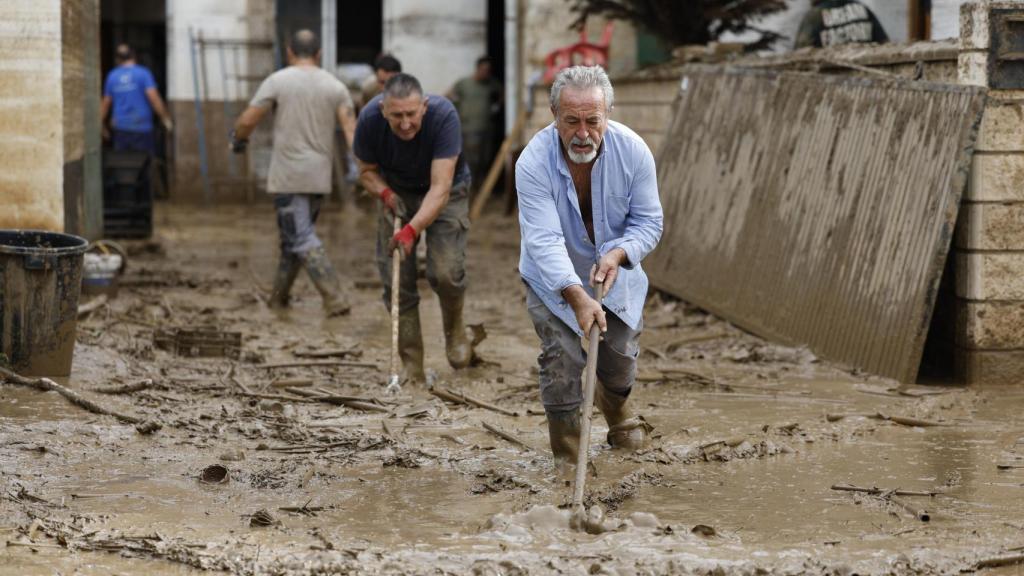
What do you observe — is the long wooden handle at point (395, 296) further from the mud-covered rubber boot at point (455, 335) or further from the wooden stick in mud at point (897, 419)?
the wooden stick in mud at point (897, 419)

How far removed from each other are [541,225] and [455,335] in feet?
10.4

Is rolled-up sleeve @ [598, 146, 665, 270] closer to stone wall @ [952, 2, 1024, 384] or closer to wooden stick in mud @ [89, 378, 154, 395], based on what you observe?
stone wall @ [952, 2, 1024, 384]

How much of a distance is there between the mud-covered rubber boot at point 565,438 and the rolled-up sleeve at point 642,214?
29.1 inches

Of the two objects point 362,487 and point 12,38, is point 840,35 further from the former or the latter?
point 362,487

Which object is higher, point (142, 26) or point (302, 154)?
point (142, 26)

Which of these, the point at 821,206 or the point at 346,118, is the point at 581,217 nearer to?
the point at 821,206

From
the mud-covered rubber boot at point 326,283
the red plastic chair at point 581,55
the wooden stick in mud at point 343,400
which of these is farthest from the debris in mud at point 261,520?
the red plastic chair at point 581,55

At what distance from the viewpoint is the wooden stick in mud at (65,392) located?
287 inches

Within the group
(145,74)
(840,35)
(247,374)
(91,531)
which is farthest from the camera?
(145,74)

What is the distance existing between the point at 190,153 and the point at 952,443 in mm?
16222

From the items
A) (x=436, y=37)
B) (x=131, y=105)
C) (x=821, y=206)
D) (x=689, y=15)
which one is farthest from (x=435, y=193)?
(x=436, y=37)

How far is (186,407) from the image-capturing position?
7.83 meters

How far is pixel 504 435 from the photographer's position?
718cm

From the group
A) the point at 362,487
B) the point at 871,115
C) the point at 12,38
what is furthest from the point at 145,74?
the point at 362,487
